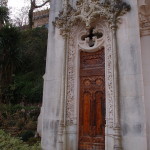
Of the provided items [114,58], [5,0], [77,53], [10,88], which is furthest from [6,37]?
[114,58]

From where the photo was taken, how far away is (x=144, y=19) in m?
6.10

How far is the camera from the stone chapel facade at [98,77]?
15.5 ft

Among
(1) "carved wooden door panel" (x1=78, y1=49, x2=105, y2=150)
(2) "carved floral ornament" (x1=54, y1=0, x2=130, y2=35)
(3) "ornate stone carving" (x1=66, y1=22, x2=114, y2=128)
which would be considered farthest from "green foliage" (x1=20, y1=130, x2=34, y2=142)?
(2) "carved floral ornament" (x1=54, y1=0, x2=130, y2=35)

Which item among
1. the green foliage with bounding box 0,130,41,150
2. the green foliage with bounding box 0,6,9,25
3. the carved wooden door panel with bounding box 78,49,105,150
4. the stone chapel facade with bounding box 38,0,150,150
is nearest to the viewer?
the stone chapel facade with bounding box 38,0,150,150

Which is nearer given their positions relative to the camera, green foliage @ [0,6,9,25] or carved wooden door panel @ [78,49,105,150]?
carved wooden door panel @ [78,49,105,150]

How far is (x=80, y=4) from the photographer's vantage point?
6.13m

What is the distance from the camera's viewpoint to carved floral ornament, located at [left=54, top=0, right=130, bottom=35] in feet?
17.7

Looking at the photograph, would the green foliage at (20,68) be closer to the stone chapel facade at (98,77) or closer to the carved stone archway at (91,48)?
the stone chapel facade at (98,77)

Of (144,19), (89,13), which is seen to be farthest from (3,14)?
(144,19)

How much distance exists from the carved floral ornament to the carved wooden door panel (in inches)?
41.2

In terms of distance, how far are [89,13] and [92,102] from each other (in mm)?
2891

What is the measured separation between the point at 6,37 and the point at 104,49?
37.9ft

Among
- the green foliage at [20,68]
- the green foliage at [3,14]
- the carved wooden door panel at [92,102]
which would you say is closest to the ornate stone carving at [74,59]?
the carved wooden door panel at [92,102]

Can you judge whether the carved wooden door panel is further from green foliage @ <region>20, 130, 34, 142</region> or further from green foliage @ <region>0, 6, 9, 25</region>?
green foliage @ <region>0, 6, 9, 25</region>
